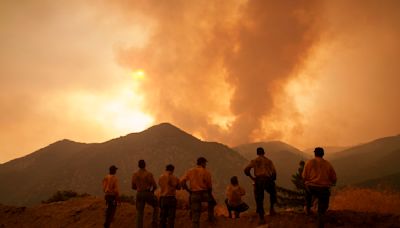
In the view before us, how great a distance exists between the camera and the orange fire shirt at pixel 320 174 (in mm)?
12001

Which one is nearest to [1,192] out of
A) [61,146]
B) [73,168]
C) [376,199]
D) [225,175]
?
[73,168]

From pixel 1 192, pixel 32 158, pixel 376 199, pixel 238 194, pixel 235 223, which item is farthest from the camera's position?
pixel 32 158

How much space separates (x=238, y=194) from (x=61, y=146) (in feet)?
631

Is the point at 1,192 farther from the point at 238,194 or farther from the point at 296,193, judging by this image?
the point at 238,194

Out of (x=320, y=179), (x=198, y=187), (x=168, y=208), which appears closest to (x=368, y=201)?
(x=320, y=179)

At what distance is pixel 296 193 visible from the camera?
37656 mm

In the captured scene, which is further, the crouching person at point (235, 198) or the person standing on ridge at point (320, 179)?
the crouching person at point (235, 198)

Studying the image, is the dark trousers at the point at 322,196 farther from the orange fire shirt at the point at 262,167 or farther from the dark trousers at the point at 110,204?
the dark trousers at the point at 110,204

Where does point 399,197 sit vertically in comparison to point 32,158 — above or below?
below

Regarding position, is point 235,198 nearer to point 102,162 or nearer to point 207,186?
point 207,186

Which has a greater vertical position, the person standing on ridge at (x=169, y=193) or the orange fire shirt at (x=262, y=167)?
the orange fire shirt at (x=262, y=167)

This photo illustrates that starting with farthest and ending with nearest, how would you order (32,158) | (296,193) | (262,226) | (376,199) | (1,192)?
(32,158) → (1,192) → (296,193) → (376,199) → (262,226)

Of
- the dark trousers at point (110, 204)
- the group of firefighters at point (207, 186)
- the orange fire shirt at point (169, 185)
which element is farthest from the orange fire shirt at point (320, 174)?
the dark trousers at point (110, 204)

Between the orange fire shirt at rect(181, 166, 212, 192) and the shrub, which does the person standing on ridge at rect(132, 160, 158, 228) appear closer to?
the orange fire shirt at rect(181, 166, 212, 192)
